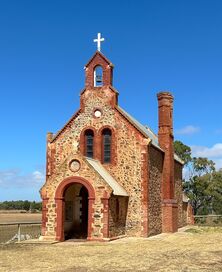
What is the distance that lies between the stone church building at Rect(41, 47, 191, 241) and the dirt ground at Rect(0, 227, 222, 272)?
3.19 meters

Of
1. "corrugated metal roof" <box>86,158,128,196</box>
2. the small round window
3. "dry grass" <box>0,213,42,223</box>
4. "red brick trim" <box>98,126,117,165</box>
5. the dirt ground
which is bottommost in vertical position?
"dry grass" <box>0,213,42,223</box>

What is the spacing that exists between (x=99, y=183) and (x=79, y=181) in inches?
48.4

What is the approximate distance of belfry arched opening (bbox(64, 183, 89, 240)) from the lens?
1174 inches

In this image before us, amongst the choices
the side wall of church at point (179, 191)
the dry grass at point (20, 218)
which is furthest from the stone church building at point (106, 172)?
the dry grass at point (20, 218)

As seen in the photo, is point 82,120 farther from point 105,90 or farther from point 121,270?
point 121,270

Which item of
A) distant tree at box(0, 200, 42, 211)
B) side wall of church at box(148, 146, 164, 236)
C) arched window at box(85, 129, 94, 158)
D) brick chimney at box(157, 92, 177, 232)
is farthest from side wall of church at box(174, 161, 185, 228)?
distant tree at box(0, 200, 42, 211)

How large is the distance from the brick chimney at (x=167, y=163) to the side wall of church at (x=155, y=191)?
60 cm

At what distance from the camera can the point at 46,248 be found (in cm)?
2159

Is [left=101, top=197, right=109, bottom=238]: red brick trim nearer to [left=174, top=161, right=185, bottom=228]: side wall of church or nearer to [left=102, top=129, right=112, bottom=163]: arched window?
[left=102, top=129, right=112, bottom=163]: arched window

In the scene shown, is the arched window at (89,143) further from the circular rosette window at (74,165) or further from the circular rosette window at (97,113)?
the circular rosette window at (74,165)

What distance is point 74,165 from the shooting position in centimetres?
2600

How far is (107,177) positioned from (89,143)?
405 centimetres

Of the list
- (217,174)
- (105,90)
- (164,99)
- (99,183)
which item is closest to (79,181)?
(99,183)

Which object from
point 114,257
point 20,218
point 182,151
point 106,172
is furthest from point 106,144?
point 20,218
